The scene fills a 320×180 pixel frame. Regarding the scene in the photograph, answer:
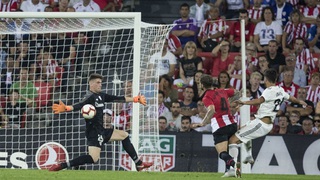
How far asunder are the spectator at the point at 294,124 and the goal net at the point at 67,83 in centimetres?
284

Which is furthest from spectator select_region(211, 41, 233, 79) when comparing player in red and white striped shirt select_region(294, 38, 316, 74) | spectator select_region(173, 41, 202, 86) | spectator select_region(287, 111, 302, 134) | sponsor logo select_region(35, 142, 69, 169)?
sponsor logo select_region(35, 142, 69, 169)

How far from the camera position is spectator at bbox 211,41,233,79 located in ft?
70.4

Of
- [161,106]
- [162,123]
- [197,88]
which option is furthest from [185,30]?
[162,123]

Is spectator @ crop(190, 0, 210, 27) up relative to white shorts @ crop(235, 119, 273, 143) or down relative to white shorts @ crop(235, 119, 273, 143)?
up

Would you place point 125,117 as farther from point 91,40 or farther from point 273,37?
point 273,37

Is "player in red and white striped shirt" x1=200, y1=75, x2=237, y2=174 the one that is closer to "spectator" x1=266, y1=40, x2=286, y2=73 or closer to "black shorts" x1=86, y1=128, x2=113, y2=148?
"black shorts" x1=86, y1=128, x2=113, y2=148

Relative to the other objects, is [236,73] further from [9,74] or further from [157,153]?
[9,74]

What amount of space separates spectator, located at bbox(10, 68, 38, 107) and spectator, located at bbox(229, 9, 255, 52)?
483 cm

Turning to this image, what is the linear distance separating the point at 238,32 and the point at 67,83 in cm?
460

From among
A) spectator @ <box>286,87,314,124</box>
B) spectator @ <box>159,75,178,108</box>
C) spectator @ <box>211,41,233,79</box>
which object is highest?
spectator @ <box>211,41,233,79</box>

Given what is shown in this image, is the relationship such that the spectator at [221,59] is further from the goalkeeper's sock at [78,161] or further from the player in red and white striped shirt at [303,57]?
the goalkeeper's sock at [78,161]

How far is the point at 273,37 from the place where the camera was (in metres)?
22.4

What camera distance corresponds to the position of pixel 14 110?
65.4ft

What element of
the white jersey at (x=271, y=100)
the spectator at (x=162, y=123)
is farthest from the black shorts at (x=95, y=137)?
the spectator at (x=162, y=123)
